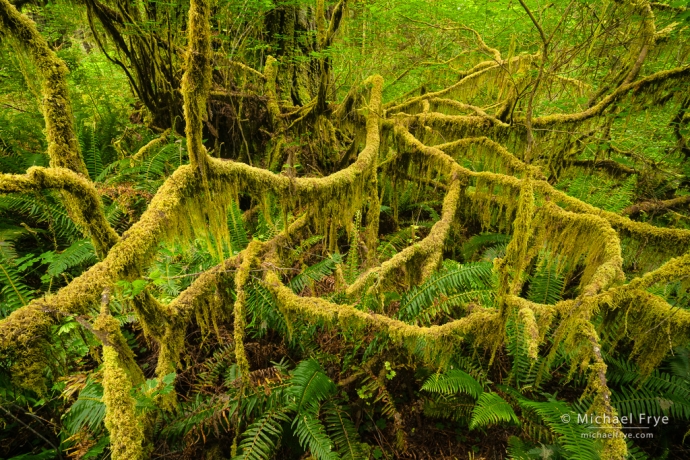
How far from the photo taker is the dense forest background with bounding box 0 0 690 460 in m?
1.93

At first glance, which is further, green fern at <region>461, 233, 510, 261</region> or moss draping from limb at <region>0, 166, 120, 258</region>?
green fern at <region>461, 233, 510, 261</region>

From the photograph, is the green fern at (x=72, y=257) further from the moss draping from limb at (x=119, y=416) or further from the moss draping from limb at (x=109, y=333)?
the moss draping from limb at (x=119, y=416)

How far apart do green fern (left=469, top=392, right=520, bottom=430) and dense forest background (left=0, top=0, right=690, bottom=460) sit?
0.03 m

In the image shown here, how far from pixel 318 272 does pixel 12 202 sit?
13.3ft

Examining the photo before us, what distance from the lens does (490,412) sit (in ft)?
9.18

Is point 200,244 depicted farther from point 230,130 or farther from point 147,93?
point 147,93

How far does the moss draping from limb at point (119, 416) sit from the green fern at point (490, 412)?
2460mm

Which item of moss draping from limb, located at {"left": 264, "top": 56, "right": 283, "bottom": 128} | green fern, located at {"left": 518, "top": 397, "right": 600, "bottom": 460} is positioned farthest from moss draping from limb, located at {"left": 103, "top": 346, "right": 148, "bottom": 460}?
moss draping from limb, located at {"left": 264, "top": 56, "right": 283, "bottom": 128}

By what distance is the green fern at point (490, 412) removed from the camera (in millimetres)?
2742

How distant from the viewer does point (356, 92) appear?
4809 mm

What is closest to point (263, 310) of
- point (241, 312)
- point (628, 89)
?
point (241, 312)

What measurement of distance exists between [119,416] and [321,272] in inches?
104

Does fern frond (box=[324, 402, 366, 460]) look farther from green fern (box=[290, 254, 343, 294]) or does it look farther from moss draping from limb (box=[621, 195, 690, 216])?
moss draping from limb (box=[621, 195, 690, 216])

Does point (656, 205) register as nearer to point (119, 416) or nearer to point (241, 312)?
point (241, 312)
